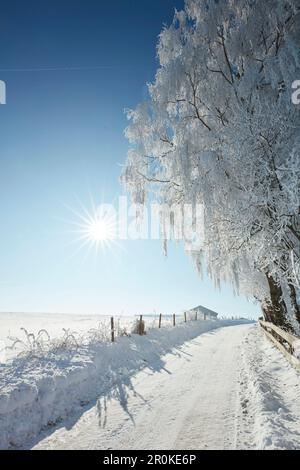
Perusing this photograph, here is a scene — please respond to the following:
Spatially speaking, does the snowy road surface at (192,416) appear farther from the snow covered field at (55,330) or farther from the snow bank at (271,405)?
the snow covered field at (55,330)

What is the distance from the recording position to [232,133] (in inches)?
324

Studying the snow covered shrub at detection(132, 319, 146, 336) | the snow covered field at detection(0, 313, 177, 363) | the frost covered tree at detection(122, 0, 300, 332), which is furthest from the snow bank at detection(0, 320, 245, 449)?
the snow covered shrub at detection(132, 319, 146, 336)

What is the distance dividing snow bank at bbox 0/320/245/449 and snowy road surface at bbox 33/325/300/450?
0.44 meters

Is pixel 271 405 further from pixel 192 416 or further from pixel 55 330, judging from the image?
pixel 55 330

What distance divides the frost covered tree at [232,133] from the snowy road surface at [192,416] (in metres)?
3.06

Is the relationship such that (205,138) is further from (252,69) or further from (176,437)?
(176,437)

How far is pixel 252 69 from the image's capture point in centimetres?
988

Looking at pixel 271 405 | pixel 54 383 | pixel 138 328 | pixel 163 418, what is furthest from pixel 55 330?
pixel 271 405

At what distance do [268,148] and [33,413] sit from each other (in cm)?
799

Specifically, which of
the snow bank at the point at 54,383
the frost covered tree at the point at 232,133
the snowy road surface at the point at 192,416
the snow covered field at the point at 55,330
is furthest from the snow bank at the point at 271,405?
the snow covered field at the point at 55,330

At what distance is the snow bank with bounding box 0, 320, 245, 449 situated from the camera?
16.3ft

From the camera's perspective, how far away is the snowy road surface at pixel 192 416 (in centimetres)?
442

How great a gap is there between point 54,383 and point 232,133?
25.3ft
